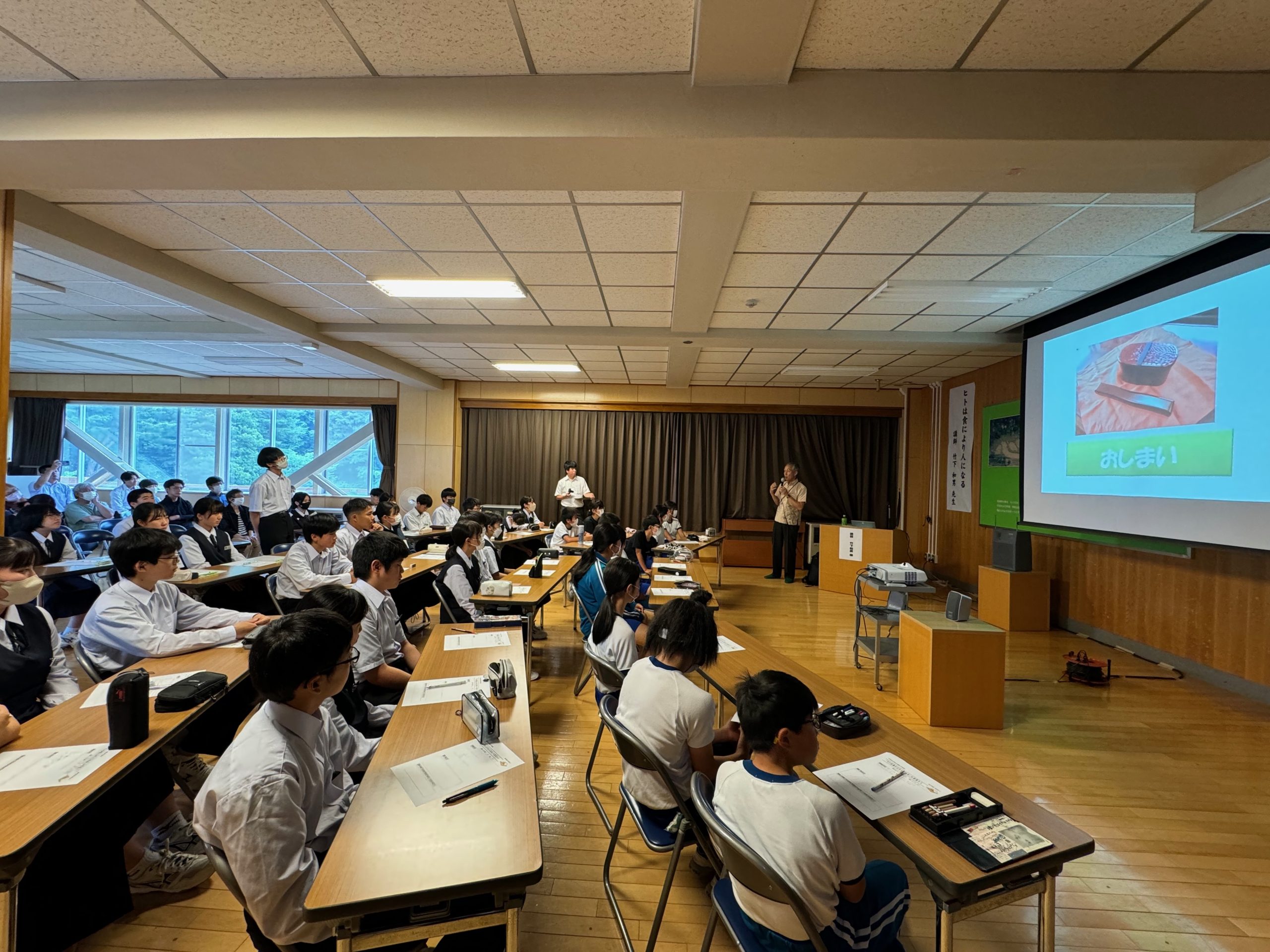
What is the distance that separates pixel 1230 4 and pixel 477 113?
248cm

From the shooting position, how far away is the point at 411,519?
7.80 meters

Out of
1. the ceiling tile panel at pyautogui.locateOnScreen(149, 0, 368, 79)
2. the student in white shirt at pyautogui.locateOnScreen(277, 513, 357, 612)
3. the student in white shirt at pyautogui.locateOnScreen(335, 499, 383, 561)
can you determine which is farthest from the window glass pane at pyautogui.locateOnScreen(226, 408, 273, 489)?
the ceiling tile panel at pyautogui.locateOnScreen(149, 0, 368, 79)

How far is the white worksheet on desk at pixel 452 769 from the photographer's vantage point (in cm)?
149

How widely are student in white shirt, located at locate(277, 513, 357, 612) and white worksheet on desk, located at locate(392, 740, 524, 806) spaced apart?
275 centimetres

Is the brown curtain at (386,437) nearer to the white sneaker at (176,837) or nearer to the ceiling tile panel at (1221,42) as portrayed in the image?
the white sneaker at (176,837)

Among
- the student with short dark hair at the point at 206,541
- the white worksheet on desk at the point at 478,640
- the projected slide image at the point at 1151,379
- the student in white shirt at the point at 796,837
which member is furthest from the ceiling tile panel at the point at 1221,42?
the student with short dark hair at the point at 206,541

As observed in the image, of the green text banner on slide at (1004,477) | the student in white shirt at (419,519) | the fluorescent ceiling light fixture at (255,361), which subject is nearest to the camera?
the green text banner on slide at (1004,477)

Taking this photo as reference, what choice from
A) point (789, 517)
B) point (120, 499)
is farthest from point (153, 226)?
point (120, 499)

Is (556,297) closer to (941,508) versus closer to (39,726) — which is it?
(39,726)

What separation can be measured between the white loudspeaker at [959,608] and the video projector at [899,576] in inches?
29.2

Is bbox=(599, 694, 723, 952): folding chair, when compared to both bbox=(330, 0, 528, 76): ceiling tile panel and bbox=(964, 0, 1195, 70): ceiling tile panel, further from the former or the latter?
bbox=(964, 0, 1195, 70): ceiling tile panel

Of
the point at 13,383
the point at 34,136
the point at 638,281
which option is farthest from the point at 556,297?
the point at 13,383

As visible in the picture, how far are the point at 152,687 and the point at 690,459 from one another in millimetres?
8339

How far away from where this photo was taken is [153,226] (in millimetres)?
3568
